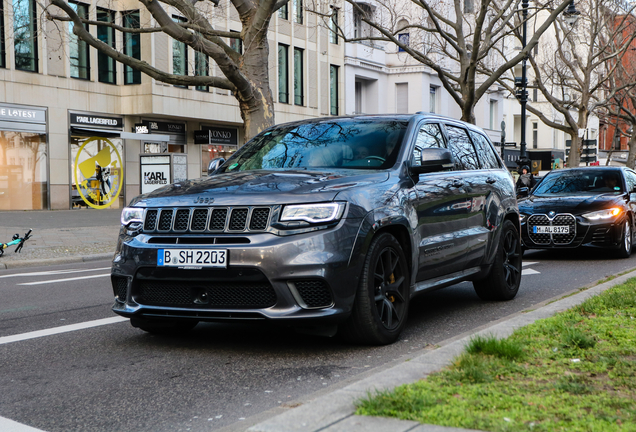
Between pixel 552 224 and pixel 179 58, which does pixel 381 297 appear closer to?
pixel 552 224

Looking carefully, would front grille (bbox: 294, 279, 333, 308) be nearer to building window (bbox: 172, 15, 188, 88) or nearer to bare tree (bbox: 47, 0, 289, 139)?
bare tree (bbox: 47, 0, 289, 139)

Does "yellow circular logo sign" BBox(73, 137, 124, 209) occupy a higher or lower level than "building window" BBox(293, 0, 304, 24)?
lower

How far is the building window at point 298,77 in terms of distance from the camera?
39.0 meters

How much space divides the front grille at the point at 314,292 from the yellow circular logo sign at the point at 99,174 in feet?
84.0

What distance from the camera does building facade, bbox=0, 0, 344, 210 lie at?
26.8 m

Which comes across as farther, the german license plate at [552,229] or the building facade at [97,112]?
the building facade at [97,112]

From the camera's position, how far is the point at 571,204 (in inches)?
484

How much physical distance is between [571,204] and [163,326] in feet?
26.8

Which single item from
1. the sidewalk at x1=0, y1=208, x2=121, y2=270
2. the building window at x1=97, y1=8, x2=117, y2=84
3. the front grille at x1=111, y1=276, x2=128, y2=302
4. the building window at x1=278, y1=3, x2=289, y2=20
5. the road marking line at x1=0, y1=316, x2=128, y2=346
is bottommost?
the sidewalk at x1=0, y1=208, x2=121, y2=270

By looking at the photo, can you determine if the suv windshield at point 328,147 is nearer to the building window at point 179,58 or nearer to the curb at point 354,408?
the curb at point 354,408

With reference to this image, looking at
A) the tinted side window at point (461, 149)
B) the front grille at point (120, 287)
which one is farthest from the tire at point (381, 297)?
the tinted side window at point (461, 149)

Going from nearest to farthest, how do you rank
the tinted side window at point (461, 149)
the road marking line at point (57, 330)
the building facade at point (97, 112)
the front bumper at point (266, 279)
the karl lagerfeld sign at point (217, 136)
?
the front bumper at point (266, 279)
the road marking line at point (57, 330)
the tinted side window at point (461, 149)
the building facade at point (97, 112)
the karl lagerfeld sign at point (217, 136)

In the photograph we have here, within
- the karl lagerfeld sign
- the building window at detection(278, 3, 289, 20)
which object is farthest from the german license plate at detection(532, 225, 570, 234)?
the building window at detection(278, 3, 289, 20)

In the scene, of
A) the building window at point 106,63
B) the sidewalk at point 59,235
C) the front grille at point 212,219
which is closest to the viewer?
the front grille at point 212,219
